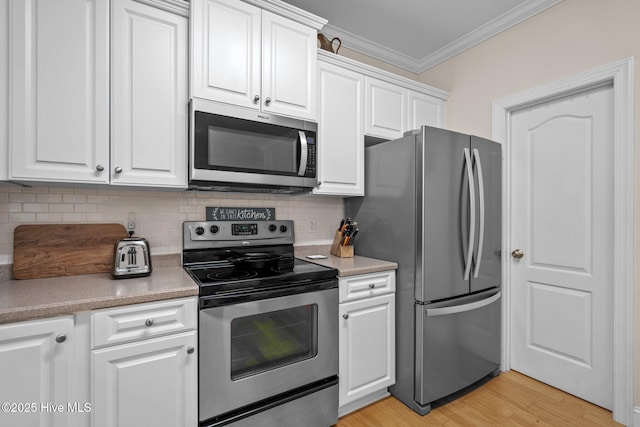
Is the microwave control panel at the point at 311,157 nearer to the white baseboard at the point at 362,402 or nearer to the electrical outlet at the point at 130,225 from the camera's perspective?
the electrical outlet at the point at 130,225

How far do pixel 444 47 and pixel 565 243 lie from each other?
2006mm

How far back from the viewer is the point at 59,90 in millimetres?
1398

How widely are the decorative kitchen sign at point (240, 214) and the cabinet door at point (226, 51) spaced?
2.38 ft

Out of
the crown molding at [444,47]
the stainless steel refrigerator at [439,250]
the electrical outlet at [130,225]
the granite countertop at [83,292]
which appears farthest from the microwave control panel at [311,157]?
the crown molding at [444,47]

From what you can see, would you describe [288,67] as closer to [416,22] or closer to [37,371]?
[416,22]

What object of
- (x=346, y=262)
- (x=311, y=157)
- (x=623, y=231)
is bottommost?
(x=346, y=262)

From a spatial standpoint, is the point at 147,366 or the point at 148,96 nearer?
the point at 147,366

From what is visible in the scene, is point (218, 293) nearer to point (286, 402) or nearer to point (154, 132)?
point (286, 402)

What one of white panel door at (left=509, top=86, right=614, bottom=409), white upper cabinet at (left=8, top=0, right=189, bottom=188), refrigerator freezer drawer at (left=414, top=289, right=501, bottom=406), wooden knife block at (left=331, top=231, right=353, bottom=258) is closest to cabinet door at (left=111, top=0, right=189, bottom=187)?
white upper cabinet at (left=8, top=0, right=189, bottom=188)

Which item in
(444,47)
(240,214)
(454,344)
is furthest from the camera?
(444,47)

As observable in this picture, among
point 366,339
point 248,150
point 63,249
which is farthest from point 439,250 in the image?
point 63,249

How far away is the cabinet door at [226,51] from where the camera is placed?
5.49ft

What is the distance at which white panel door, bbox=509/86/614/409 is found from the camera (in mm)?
2008

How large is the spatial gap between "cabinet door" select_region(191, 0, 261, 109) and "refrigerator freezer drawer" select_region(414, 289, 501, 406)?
1.73m
